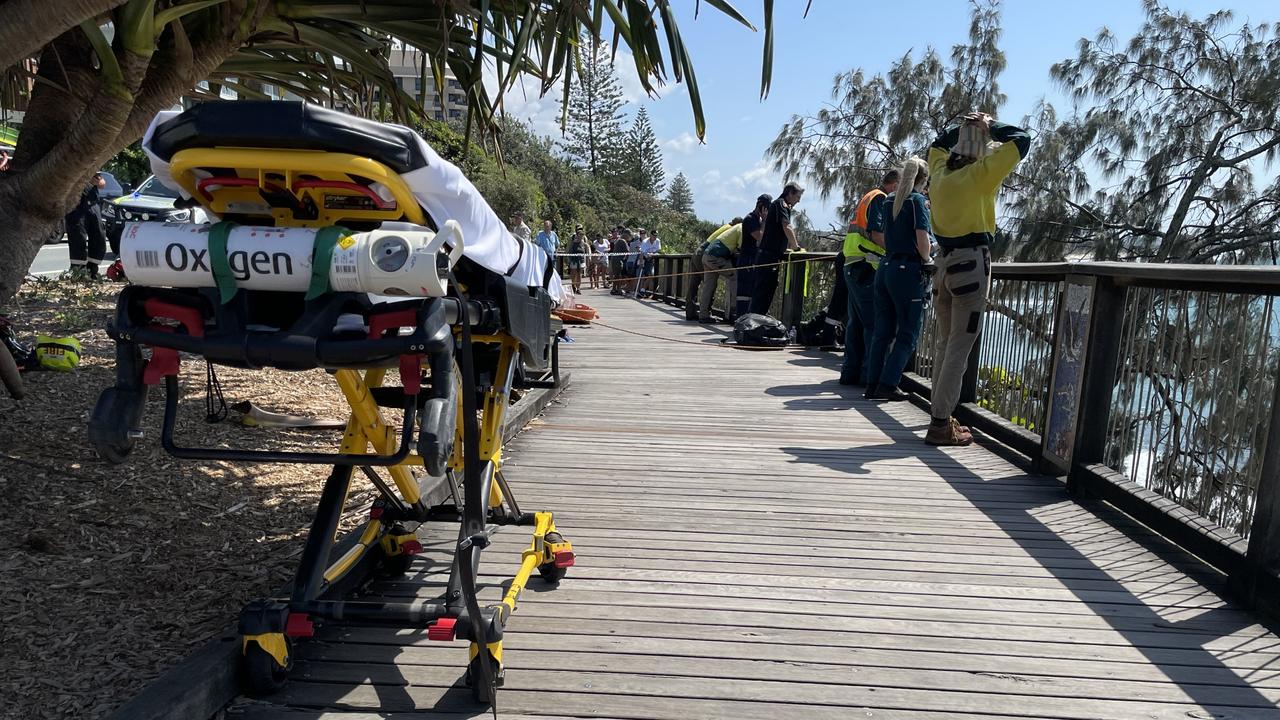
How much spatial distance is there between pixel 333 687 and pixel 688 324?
13096 millimetres

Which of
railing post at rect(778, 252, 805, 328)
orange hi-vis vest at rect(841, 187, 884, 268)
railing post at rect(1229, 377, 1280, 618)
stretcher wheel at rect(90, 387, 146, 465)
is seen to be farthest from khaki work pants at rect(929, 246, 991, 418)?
railing post at rect(778, 252, 805, 328)

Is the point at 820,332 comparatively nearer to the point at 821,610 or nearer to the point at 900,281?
the point at 900,281

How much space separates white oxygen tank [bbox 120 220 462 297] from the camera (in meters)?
2.19

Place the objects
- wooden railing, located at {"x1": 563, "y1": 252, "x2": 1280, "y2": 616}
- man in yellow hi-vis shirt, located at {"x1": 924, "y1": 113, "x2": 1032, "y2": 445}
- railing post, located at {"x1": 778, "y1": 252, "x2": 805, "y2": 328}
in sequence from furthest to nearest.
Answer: railing post, located at {"x1": 778, "y1": 252, "x2": 805, "y2": 328} → man in yellow hi-vis shirt, located at {"x1": 924, "y1": 113, "x2": 1032, "y2": 445} → wooden railing, located at {"x1": 563, "y1": 252, "x2": 1280, "y2": 616}

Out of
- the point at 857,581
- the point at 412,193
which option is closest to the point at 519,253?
the point at 412,193

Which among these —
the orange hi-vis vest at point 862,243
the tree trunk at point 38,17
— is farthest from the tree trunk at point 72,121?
the orange hi-vis vest at point 862,243

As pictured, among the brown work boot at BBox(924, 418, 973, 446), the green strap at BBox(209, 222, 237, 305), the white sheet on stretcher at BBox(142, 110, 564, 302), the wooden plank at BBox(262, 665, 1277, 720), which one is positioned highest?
the white sheet on stretcher at BBox(142, 110, 564, 302)

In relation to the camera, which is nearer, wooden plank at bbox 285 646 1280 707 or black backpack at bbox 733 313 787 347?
wooden plank at bbox 285 646 1280 707

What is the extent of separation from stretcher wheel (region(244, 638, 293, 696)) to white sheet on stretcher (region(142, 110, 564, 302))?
1.24 meters

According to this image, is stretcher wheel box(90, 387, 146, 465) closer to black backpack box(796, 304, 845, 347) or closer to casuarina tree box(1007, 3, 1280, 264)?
black backpack box(796, 304, 845, 347)

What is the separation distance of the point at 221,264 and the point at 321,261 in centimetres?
24

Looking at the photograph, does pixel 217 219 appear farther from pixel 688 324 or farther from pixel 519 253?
pixel 688 324

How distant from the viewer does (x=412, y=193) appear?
2383 millimetres

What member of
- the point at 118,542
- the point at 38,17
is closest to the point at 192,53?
the point at 38,17
